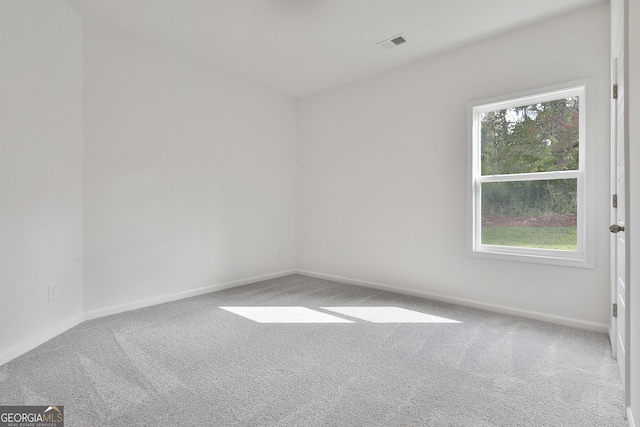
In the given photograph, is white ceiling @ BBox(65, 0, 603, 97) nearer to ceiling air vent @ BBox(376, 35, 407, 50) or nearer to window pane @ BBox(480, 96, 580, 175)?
ceiling air vent @ BBox(376, 35, 407, 50)

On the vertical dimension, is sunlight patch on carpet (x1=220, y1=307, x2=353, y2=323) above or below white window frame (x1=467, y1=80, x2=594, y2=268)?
below

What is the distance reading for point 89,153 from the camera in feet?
9.45

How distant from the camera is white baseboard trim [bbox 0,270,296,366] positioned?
7.20ft

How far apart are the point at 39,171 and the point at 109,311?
1384 mm

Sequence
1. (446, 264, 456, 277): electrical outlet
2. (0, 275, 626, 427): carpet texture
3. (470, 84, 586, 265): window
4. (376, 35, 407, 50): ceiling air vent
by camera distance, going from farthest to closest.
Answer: (446, 264, 456, 277): electrical outlet → (376, 35, 407, 50): ceiling air vent → (470, 84, 586, 265): window → (0, 275, 626, 427): carpet texture

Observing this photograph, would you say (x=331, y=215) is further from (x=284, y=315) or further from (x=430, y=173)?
(x=284, y=315)

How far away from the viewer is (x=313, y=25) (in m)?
2.99

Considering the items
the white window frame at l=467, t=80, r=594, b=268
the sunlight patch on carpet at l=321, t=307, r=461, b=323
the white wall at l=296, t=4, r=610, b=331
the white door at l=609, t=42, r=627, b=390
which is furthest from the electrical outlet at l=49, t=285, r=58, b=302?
the white door at l=609, t=42, r=627, b=390

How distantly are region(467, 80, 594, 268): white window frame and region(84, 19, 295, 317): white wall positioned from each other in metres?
2.63

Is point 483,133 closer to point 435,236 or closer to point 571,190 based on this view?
point 571,190

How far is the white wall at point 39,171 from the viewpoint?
2.16 metres

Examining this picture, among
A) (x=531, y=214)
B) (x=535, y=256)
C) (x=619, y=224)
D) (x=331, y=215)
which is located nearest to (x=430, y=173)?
(x=531, y=214)

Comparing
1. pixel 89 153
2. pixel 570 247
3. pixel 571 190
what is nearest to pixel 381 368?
pixel 570 247
